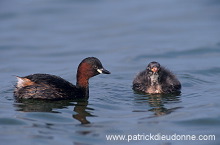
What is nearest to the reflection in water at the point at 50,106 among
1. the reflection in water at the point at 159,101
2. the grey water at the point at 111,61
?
the grey water at the point at 111,61

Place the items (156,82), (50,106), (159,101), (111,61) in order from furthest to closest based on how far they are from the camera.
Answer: (111,61) < (156,82) < (159,101) < (50,106)

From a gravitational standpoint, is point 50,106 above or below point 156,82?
below

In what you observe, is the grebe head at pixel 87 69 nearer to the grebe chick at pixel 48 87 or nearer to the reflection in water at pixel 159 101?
the grebe chick at pixel 48 87

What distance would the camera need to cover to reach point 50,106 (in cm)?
1170

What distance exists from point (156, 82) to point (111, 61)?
12.3 feet

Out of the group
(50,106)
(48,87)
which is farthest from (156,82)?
(50,106)

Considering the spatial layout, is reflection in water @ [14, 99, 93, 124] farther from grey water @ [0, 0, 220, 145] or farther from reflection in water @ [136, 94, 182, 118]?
reflection in water @ [136, 94, 182, 118]

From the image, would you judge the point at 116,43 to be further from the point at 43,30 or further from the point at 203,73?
the point at 203,73

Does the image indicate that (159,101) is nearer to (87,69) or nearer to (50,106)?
(87,69)

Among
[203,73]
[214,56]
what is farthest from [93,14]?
[203,73]

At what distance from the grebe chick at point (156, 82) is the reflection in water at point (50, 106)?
175 centimetres

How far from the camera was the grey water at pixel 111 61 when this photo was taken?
10.4 metres

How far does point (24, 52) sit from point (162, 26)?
505 centimetres

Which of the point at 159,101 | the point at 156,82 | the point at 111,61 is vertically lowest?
the point at 159,101
